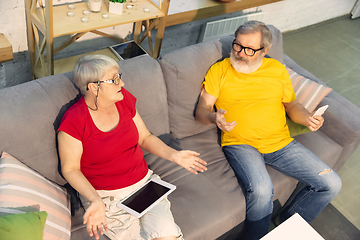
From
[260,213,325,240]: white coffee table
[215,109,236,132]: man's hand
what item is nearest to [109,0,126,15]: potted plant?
[215,109,236,132]: man's hand

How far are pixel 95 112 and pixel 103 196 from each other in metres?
0.42

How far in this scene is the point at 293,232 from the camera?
159 cm

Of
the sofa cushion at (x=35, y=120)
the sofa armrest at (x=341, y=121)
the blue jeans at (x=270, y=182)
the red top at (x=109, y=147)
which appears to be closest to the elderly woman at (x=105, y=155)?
the red top at (x=109, y=147)

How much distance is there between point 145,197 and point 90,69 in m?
0.66

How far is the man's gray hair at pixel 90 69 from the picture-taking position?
1.47 metres

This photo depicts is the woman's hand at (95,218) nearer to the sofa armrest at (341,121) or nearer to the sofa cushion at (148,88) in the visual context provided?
the sofa cushion at (148,88)

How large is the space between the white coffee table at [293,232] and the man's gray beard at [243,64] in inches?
35.0

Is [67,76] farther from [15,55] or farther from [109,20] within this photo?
[15,55]

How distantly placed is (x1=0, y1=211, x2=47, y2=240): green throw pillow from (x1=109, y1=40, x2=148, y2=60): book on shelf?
1.63 metres

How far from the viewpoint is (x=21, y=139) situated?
1492 mm

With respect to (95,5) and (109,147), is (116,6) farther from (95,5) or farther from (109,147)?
(109,147)

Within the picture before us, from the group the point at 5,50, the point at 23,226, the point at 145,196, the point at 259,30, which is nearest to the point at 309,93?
the point at 259,30

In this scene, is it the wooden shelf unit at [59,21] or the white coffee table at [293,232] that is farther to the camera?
the wooden shelf unit at [59,21]

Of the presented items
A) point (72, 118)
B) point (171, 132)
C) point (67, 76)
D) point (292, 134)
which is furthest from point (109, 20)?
point (292, 134)
